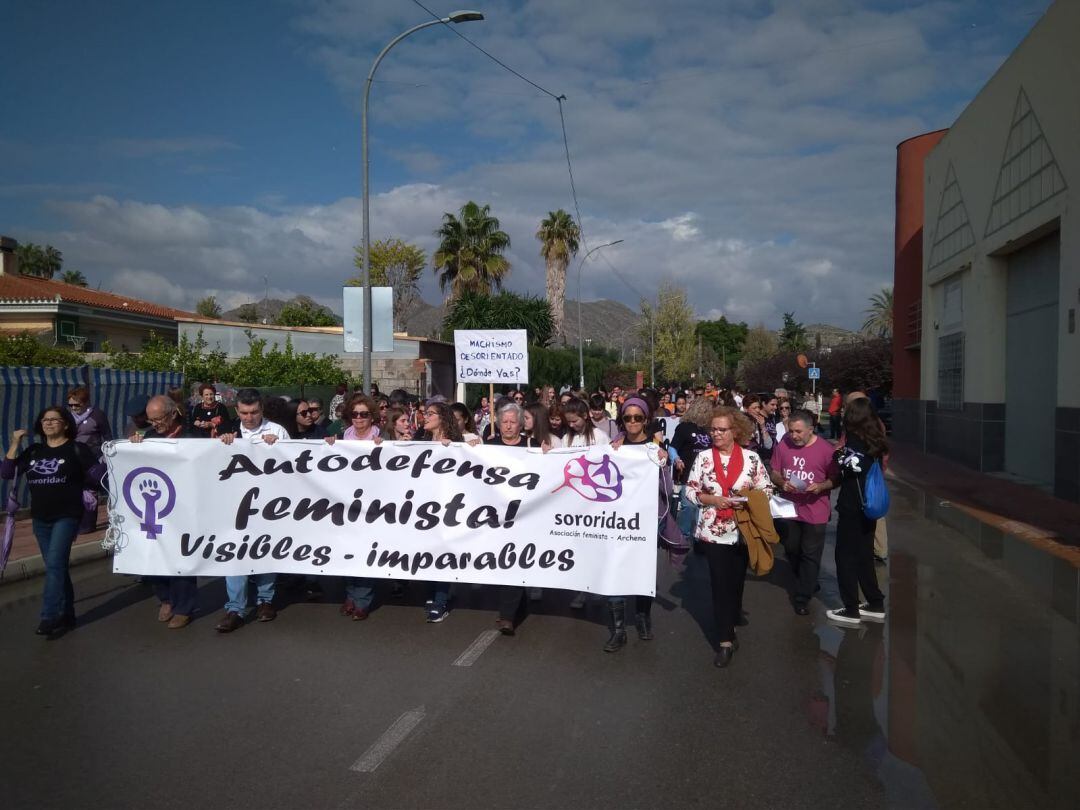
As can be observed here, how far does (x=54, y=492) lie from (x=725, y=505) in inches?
193

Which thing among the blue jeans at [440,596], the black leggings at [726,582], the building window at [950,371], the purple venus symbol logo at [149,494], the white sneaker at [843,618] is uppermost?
the building window at [950,371]

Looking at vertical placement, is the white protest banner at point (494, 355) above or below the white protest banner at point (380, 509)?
above

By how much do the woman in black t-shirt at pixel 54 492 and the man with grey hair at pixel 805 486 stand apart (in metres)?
5.57

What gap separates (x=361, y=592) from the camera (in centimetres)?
711

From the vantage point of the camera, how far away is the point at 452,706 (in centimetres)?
518

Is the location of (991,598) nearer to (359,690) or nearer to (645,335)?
(359,690)

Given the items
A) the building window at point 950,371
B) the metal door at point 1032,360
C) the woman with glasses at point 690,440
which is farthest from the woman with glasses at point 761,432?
the building window at point 950,371

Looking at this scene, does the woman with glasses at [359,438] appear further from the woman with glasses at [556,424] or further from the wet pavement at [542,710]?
the woman with glasses at [556,424]

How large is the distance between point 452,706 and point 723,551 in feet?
7.05

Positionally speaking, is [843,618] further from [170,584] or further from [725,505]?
[170,584]

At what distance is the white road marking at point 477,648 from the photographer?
603 centimetres

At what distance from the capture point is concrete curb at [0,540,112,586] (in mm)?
8469

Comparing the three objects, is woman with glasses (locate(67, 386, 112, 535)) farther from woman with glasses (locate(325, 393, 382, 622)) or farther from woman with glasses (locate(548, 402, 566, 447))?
woman with glasses (locate(548, 402, 566, 447))

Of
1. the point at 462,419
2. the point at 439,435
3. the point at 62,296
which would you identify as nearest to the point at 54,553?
the point at 439,435
